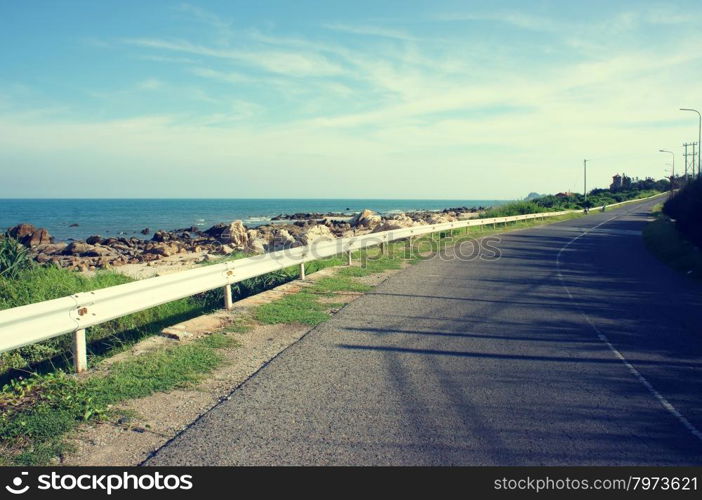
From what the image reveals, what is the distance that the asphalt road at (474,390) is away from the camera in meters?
4.36

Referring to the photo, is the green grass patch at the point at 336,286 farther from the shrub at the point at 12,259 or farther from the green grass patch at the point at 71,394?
the shrub at the point at 12,259

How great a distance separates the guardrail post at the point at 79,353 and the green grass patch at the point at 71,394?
0.26 meters

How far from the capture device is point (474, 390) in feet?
18.8

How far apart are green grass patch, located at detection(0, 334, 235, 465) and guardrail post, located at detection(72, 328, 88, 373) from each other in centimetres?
26

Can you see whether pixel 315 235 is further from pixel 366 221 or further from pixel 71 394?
pixel 71 394

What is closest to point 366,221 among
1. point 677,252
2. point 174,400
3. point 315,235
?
point 315,235

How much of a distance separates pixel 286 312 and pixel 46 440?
16.7 feet

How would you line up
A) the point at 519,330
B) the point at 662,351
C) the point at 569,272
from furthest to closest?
the point at 569,272 → the point at 519,330 → the point at 662,351

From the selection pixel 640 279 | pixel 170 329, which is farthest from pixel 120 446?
pixel 640 279

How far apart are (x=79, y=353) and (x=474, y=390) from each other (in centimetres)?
398

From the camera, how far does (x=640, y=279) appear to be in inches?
563

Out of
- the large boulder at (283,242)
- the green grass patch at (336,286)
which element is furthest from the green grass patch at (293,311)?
the large boulder at (283,242)
